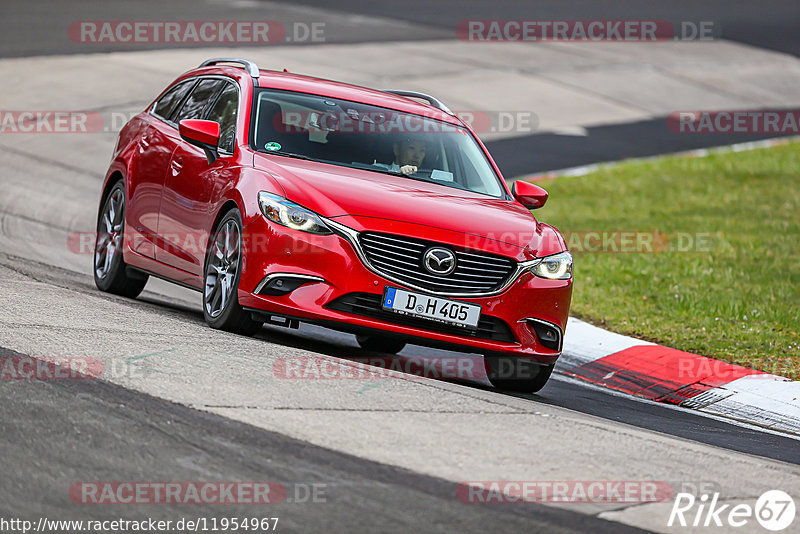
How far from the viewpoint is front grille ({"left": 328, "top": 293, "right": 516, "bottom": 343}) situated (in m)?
7.82

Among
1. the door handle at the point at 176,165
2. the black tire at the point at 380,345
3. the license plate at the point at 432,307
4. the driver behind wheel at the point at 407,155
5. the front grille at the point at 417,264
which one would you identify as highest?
the driver behind wheel at the point at 407,155

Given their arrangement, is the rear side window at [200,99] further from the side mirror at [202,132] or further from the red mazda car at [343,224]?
the side mirror at [202,132]

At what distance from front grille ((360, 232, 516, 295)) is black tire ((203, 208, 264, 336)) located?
0.86m

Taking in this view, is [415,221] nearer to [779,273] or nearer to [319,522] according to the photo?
[319,522]

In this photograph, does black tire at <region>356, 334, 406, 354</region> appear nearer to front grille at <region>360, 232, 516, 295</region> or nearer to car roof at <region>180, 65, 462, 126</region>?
car roof at <region>180, 65, 462, 126</region>

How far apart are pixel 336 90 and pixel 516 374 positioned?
2.51 metres

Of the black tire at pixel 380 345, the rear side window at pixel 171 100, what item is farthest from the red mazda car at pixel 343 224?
the black tire at pixel 380 345

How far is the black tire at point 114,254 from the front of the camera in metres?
10.2

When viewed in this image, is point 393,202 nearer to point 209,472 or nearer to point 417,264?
point 417,264

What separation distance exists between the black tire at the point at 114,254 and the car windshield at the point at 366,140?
1815 millimetres

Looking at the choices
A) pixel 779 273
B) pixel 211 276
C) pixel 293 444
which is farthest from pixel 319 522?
pixel 779 273

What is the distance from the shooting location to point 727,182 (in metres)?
20.2

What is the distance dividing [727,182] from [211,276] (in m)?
13.3

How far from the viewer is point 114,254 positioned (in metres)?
10.2
